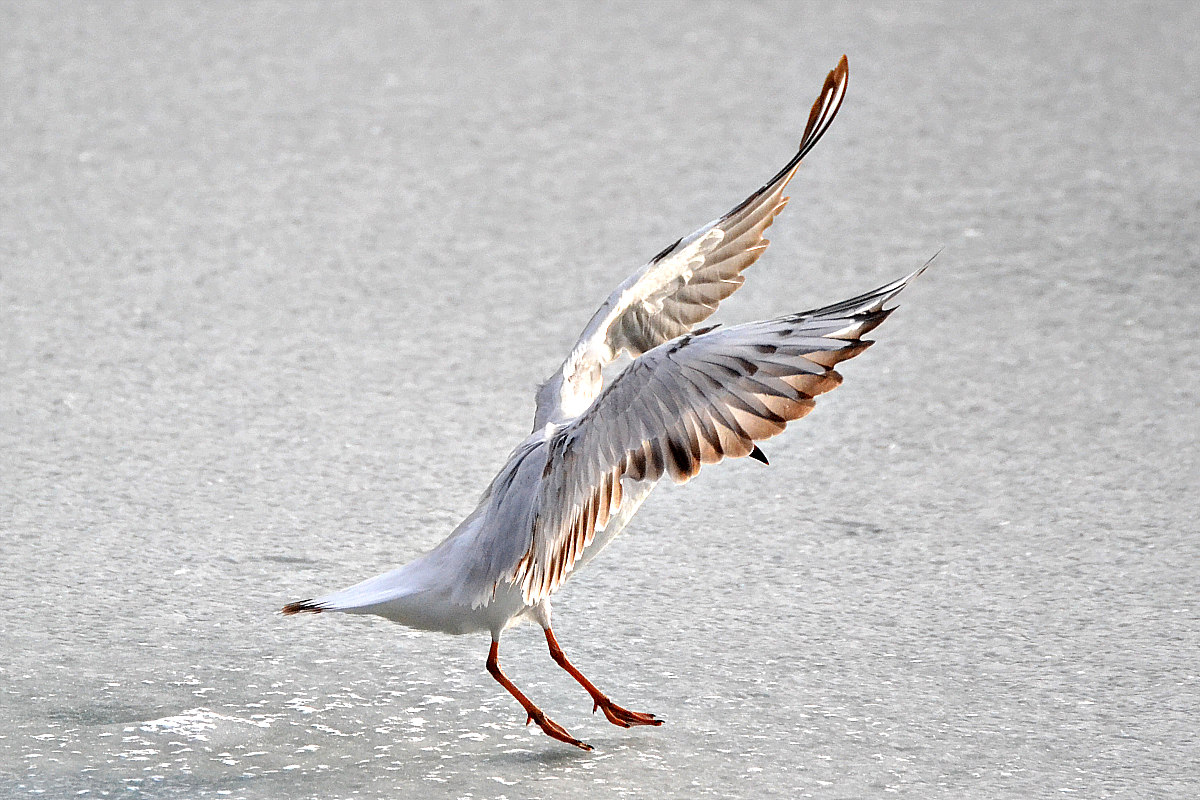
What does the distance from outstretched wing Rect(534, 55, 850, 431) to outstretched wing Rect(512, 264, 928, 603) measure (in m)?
0.36

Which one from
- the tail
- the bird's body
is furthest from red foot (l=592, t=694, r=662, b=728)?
the tail

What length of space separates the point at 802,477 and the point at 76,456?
63.4 inches

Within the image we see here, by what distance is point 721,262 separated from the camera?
3.42 metres

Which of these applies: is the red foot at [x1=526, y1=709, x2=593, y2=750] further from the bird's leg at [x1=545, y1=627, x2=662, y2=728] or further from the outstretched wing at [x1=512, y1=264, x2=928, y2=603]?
the outstretched wing at [x1=512, y1=264, x2=928, y2=603]

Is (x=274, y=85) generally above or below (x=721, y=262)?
above

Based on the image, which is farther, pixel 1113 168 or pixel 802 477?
pixel 1113 168

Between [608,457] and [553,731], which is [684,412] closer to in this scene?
[608,457]

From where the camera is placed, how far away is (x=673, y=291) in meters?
3.41

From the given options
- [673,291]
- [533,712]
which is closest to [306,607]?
[533,712]

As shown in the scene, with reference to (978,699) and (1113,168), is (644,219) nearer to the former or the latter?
(1113,168)

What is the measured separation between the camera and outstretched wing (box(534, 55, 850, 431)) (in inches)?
125

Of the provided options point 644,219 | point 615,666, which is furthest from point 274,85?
point 615,666

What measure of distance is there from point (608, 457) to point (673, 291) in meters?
0.74

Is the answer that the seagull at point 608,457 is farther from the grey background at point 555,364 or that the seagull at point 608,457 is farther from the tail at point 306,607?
the grey background at point 555,364
